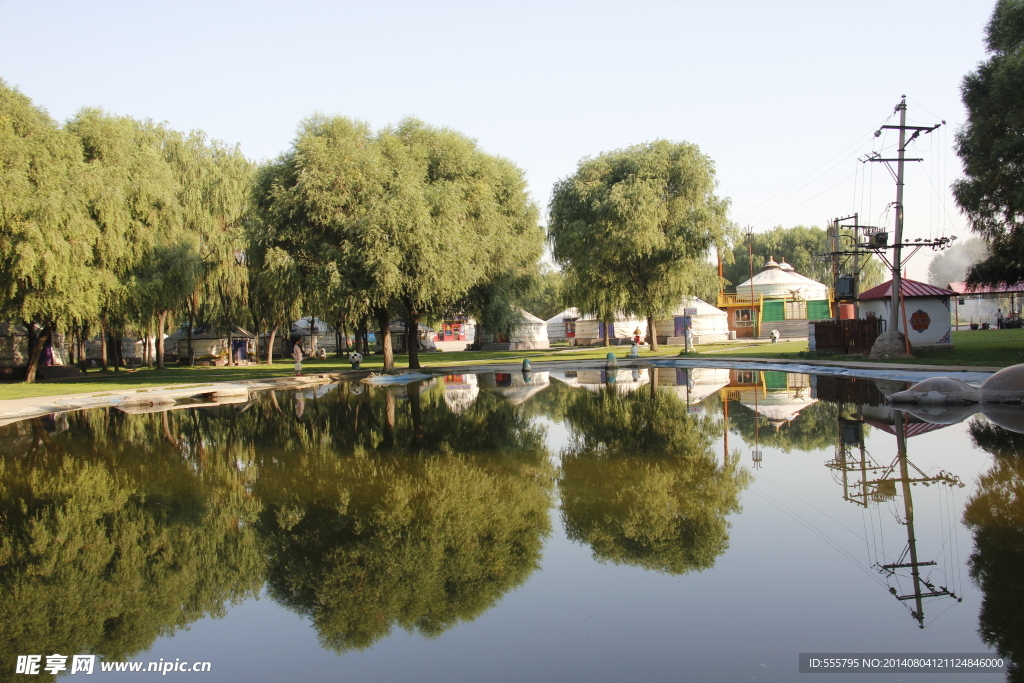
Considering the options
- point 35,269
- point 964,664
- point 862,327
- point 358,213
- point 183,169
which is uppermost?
point 183,169

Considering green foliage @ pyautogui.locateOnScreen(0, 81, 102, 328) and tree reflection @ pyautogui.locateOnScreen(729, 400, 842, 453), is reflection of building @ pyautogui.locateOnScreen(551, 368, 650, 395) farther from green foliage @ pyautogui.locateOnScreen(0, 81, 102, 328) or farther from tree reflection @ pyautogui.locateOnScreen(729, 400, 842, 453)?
green foliage @ pyautogui.locateOnScreen(0, 81, 102, 328)

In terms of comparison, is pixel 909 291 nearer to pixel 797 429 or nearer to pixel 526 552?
pixel 797 429

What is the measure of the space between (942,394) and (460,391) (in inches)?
533

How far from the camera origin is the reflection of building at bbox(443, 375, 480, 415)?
62.5 feet

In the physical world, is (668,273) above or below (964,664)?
above

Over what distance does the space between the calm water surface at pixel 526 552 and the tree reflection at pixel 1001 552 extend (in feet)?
0.08

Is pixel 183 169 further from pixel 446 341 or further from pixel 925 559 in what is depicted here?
pixel 925 559

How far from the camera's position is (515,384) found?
1043 inches

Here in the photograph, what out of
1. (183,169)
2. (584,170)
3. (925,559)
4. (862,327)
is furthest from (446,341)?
(925,559)

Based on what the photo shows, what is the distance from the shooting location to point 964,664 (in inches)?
174

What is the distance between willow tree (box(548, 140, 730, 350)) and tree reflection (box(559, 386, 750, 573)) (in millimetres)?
24774

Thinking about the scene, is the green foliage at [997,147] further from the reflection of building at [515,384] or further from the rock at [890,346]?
the reflection of building at [515,384]

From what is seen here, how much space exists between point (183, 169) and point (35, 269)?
13.2 metres

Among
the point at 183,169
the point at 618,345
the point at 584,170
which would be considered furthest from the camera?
the point at 618,345
